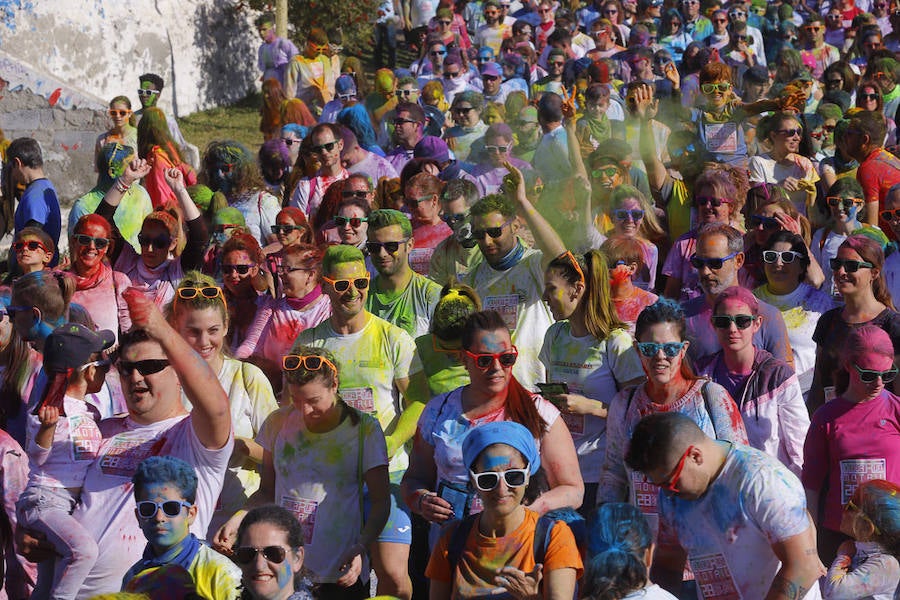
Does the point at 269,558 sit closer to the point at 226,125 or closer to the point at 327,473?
the point at 327,473

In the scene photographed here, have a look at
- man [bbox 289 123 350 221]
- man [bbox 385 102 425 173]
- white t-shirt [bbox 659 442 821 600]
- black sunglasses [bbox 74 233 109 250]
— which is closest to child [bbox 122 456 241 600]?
white t-shirt [bbox 659 442 821 600]

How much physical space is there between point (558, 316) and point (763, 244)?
1608mm

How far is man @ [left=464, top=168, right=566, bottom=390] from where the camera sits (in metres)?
6.48

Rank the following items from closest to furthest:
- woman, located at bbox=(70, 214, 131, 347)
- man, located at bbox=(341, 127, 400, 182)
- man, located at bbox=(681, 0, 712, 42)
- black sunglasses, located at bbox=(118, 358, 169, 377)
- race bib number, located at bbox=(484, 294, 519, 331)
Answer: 1. black sunglasses, located at bbox=(118, 358, 169, 377)
2. race bib number, located at bbox=(484, 294, 519, 331)
3. woman, located at bbox=(70, 214, 131, 347)
4. man, located at bbox=(341, 127, 400, 182)
5. man, located at bbox=(681, 0, 712, 42)

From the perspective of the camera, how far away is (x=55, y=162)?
12.7 m

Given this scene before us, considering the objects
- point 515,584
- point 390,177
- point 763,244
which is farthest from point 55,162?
point 515,584

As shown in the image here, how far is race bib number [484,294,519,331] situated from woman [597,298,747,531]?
1436 mm

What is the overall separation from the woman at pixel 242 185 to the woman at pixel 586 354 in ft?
10.2

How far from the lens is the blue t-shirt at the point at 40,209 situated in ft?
29.0

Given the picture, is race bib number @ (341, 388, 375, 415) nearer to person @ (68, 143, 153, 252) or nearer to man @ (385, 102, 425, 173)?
person @ (68, 143, 153, 252)

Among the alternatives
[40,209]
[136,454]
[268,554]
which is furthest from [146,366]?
[40,209]

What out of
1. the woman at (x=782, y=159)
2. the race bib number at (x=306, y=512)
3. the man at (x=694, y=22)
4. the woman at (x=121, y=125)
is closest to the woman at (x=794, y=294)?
the woman at (x=782, y=159)

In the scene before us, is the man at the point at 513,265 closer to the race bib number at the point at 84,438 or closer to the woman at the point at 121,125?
the race bib number at the point at 84,438

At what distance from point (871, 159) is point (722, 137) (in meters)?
1.29
